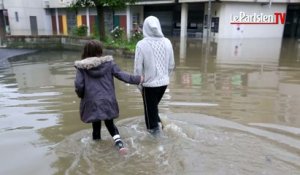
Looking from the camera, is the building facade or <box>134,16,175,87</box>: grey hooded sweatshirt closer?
<box>134,16,175,87</box>: grey hooded sweatshirt

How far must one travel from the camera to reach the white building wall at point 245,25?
23.5 meters

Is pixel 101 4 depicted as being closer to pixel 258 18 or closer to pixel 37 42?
pixel 37 42

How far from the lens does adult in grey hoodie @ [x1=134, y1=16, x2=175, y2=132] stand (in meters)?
3.85

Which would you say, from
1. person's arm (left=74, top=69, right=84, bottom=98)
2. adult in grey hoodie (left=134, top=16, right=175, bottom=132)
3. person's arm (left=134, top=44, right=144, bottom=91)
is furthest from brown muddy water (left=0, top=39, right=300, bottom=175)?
person's arm (left=134, top=44, right=144, bottom=91)

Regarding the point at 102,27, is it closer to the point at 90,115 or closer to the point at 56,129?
the point at 56,129

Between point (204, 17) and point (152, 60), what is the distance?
23.1m

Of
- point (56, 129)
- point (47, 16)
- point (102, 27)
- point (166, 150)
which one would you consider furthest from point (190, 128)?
point (47, 16)

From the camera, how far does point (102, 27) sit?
15828mm

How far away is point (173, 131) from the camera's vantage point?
434 centimetres

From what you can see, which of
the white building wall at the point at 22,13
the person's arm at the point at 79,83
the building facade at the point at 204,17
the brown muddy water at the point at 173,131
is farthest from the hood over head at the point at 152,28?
the white building wall at the point at 22,13

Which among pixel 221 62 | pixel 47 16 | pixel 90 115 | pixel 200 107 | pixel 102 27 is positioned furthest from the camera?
pixel 47 16

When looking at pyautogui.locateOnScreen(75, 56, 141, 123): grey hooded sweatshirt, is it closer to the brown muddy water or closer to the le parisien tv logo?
the brown muddy water

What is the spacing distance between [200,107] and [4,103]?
12.8 feet

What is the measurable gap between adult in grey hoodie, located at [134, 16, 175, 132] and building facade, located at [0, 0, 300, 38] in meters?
13.8
